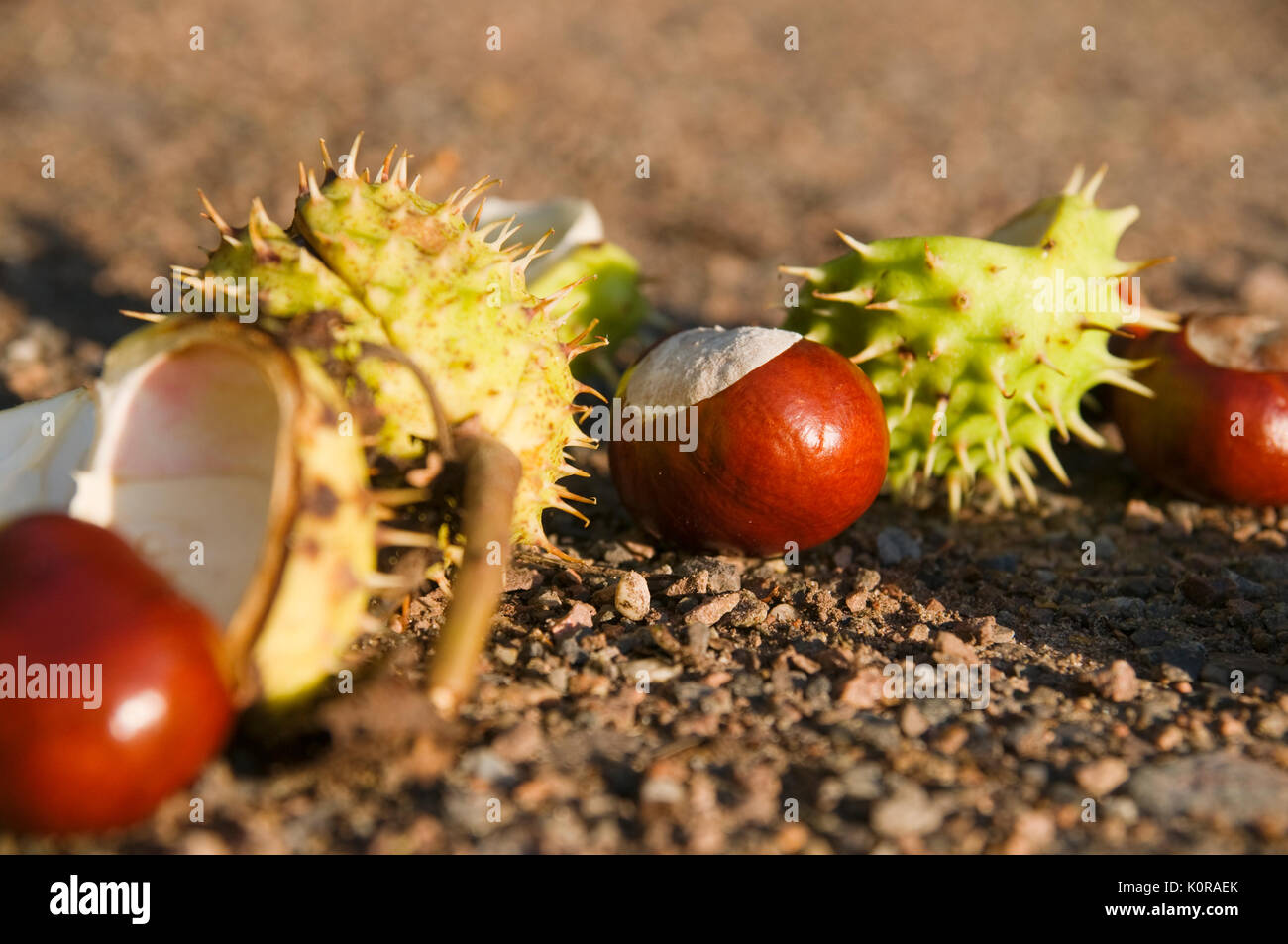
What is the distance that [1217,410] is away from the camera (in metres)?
2.69

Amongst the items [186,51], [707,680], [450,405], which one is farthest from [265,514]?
[186,51]

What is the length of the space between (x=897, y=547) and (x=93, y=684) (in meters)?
1.84

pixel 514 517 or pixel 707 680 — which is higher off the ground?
pixel 514 517

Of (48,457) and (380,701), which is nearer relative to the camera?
(380,701)

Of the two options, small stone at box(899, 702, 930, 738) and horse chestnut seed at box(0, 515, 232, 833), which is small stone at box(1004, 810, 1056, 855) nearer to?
small stone at box(899, 702, 930, 738)

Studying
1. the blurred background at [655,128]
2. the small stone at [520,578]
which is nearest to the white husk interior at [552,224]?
the blurred background at [655,128]

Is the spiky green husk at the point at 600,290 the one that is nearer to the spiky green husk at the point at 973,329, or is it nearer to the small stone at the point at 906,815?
the spiky green husk at the point at 973,329

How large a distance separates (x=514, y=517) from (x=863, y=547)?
3.23 ft

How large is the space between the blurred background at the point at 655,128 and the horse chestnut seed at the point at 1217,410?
145cm

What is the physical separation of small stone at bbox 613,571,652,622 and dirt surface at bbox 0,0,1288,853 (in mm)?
28

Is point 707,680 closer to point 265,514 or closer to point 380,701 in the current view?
point 380,701

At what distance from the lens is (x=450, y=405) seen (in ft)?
6.18

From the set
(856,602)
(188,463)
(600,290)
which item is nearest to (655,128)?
(600,290)

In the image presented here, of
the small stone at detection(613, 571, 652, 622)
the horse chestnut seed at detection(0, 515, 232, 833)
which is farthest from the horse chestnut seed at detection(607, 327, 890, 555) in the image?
the horse chestnut seed at detection(0, 515, 232, 833)
